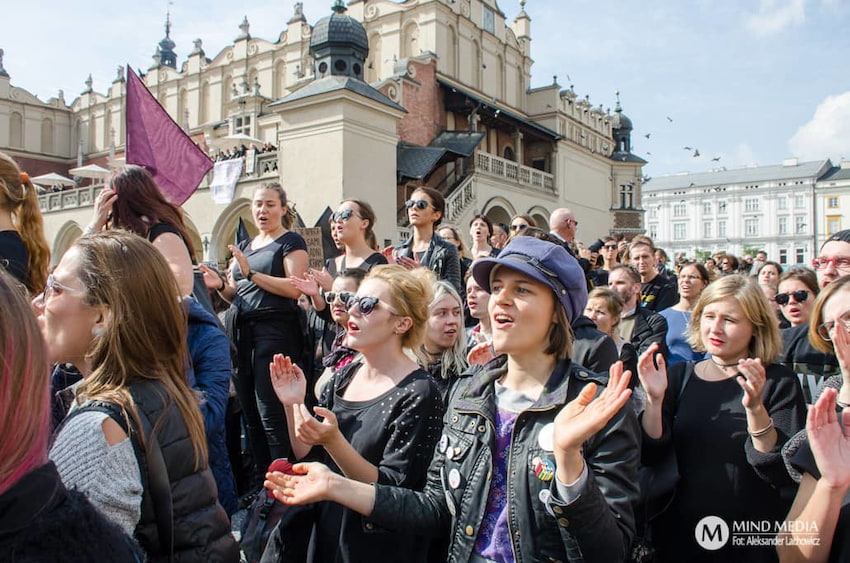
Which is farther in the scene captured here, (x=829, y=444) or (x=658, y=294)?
(x=658, y=294)

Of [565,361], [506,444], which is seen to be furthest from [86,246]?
[565,361]

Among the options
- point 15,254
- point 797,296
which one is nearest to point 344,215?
point 15,254

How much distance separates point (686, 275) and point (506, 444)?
481cm

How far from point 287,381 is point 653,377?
1.75 m

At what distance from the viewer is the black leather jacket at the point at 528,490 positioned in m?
1.90

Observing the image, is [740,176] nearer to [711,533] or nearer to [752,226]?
[752,226]

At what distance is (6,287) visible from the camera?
4.29 feet

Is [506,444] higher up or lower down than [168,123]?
lower down

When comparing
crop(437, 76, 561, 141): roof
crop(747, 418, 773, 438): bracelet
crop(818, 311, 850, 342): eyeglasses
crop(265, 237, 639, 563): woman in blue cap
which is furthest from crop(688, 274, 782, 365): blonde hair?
crop(437, 76, 561, 141): roof

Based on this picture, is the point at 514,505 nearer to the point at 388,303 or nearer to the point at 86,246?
the point at 388,303

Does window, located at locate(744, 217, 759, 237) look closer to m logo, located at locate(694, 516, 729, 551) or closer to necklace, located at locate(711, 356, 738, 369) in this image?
necklace, located at locate(711, 356, 738, 369)

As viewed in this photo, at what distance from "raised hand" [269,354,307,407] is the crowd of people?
0.03 ft

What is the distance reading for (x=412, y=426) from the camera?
2.73 metres

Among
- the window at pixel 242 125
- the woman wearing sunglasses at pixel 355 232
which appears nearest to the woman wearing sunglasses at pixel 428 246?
the woman wearing sunglasses at pixel 355 232
